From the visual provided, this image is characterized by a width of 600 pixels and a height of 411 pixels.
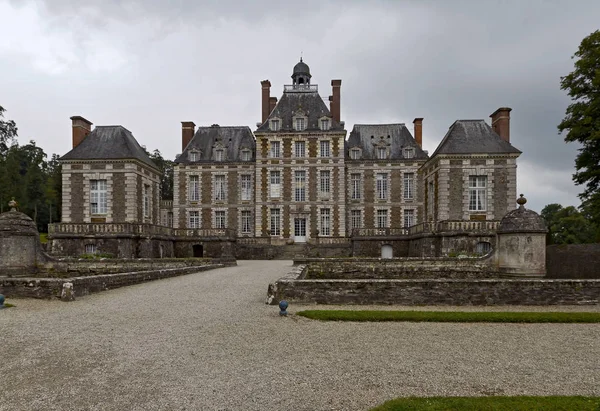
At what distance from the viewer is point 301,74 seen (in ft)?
110

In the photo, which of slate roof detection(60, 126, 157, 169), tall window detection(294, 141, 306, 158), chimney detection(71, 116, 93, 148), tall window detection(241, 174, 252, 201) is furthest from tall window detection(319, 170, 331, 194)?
chimney detection(71, 116, 93, 148)

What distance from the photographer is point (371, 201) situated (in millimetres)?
32500

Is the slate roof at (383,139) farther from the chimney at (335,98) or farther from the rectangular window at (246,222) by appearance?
the rectangular window at (246,222)

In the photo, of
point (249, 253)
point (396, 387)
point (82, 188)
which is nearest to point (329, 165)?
point (249, 253)

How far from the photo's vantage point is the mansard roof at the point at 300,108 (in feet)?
102

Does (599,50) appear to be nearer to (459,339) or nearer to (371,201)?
(371,201)

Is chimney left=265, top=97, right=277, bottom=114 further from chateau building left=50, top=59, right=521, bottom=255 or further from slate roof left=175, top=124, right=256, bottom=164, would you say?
slate roof left=175, top=124, right=256, bottom=164

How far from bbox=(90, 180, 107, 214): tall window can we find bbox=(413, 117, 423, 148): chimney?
23012mm

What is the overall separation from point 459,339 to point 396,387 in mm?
2428

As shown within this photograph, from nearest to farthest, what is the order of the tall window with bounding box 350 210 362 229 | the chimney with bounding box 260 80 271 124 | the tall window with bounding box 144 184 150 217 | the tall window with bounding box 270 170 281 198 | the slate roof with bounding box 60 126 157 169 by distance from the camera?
the slate roof with bounding box 60 126 157 169 → the tall window with bounding box 144 184 150 217 → the tall window with bounding box 270 170 281 198 → the tall window with bounding box 350 210 362 229 → the chimney with bounding box 260 80 271 124

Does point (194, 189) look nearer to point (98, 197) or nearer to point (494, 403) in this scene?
point (98, 197)

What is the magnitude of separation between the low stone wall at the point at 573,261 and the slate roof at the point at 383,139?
17.7m

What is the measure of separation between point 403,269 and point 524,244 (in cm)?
393

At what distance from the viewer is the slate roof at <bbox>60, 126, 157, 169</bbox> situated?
2666 cm
